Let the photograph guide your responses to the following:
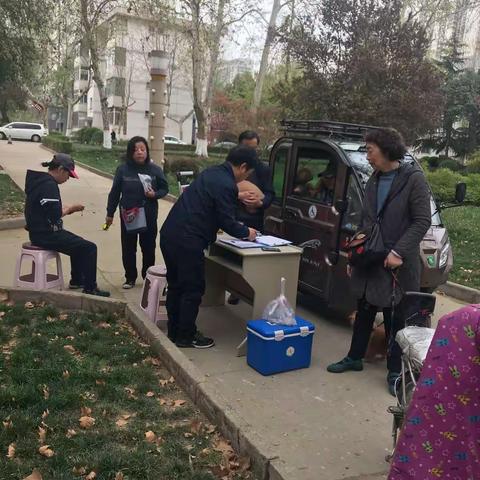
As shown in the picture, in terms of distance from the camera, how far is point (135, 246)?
6656mm

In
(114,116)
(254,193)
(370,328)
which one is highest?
(114,116)

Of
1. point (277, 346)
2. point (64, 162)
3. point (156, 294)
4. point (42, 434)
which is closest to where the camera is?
point (42, 434)

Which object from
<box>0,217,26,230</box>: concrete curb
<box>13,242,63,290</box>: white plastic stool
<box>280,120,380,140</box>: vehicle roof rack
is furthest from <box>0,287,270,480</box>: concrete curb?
<box>0,217,26,230</box>: concrete curb

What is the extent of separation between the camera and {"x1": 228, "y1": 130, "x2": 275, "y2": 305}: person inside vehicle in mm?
5684

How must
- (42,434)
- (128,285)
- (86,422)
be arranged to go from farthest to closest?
(128,285) < (86,422) < (42,434)

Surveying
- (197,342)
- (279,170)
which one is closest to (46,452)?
(197,342)

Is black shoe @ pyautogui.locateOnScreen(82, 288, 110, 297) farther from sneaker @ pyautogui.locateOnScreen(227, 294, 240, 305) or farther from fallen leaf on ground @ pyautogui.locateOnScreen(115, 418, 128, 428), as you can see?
fallen leaf on ground @ pyautogui.locateOnScreen(115, 418, 128, 428)

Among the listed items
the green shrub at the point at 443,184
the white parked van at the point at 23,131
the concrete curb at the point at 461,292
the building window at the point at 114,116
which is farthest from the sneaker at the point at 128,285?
the building window at the point at 114,116

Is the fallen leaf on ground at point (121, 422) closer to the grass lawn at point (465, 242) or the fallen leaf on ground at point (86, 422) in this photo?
the fallen leaf on ground at point (86, 422)

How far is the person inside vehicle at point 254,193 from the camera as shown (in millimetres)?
5684

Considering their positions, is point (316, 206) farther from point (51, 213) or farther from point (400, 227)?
point (51, 213)

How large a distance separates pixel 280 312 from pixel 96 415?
163 cm

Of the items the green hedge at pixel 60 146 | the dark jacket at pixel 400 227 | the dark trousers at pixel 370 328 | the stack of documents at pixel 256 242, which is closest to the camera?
the dark jacket at pixel 400 227

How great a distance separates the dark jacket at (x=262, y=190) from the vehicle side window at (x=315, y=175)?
439mm
